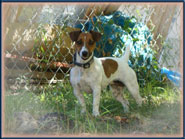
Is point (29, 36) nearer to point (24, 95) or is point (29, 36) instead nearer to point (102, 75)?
point (24, 95)

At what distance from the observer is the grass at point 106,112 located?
2414mm

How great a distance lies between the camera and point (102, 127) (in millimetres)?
2432

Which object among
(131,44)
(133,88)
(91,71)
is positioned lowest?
(133,88)

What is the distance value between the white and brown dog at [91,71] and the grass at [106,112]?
20 cm

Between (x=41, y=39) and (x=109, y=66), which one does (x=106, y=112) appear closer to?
(x=109, y=66)

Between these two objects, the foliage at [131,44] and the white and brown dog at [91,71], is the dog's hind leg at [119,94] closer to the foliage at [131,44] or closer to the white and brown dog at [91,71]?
the white and brown dog at [91,71]

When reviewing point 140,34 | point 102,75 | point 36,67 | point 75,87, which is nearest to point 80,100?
point 75,87

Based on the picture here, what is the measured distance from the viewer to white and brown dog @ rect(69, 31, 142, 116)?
2.87 metres

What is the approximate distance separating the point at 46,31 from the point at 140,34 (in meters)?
1.55

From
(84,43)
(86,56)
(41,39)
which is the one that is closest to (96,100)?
(86,56)

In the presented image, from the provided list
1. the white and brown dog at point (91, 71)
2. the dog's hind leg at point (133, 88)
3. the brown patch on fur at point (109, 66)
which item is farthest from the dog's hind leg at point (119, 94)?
the brown patch on fur at point (109, 66)

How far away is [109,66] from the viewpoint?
3.22 m

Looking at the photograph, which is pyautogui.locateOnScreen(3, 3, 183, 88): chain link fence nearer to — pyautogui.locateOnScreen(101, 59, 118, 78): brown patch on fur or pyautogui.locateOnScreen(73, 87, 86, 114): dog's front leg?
pyautogui.locateOnScreen(101, 59, 118, 78): brown patch on fur

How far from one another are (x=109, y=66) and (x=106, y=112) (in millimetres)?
653
